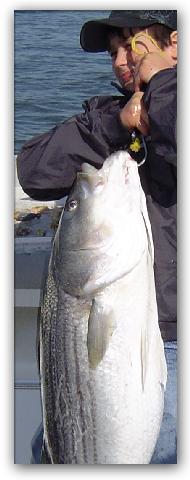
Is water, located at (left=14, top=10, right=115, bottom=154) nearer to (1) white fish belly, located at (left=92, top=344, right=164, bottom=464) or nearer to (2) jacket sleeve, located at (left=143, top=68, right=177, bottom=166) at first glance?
(2) jacket sleeve, located at (left=143, top=68, right=177, bottom=166)

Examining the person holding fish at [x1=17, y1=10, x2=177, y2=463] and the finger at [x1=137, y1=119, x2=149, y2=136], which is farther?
the person holding fish at [x1=17, y1=10, x2=177, y2=463]

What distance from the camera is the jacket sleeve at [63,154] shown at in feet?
6.41

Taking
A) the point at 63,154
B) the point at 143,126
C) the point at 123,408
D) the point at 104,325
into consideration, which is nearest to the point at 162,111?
the point at 143,126

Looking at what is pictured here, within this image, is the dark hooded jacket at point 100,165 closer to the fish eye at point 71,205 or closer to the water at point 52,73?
the water at point 52,73

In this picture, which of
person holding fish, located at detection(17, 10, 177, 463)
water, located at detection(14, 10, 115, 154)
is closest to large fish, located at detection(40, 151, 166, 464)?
person holding fish, located at detection(17, 10, 177, 463)

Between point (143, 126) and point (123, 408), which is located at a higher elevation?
point (143, 126)

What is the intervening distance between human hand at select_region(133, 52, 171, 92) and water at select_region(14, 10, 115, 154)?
0.65ft

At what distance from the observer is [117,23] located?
1941 mm

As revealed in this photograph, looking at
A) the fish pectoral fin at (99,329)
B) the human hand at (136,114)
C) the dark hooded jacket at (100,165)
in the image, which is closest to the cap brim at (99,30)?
the dark hooded jacket at (100,165)

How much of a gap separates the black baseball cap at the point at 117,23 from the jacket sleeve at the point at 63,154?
14 centimetres

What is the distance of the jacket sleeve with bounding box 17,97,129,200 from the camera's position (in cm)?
195

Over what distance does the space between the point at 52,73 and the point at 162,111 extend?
1.14 feet

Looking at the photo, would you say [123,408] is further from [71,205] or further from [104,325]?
[71,205]
